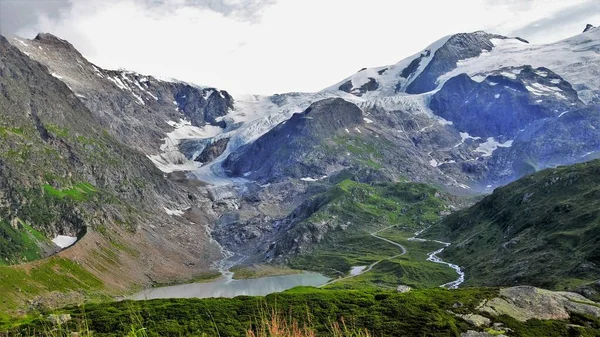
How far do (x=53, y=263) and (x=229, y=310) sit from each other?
143m

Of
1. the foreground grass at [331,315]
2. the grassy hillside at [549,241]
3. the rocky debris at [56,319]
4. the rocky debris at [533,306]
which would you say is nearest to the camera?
the rocky debris at [56,319]

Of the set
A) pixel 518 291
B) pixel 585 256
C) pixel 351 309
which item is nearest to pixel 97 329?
pixel 351 309

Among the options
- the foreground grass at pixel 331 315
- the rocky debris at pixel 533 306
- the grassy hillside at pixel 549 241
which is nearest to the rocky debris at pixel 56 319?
the foreground grass at pixel 331 315

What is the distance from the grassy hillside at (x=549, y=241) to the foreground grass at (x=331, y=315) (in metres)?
67.4

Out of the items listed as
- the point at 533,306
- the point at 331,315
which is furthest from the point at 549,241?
the point at 331,315

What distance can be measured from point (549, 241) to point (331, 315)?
4601 inches

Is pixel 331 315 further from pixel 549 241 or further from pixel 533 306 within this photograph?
pixel 549 241

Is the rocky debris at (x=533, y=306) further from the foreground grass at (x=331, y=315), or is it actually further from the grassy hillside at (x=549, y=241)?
the grassy hillside at (x=549, y=241)

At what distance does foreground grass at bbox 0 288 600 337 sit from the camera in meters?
50.8

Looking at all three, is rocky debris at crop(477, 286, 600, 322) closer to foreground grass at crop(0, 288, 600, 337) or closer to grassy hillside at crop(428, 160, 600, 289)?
foreground grass at crop(0, 288, 600, 337)

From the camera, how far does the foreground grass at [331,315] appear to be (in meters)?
50.8

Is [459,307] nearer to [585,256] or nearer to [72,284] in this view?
[585,256]

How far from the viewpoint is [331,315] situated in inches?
2317

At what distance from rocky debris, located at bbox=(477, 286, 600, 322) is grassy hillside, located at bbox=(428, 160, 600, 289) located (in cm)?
5986
